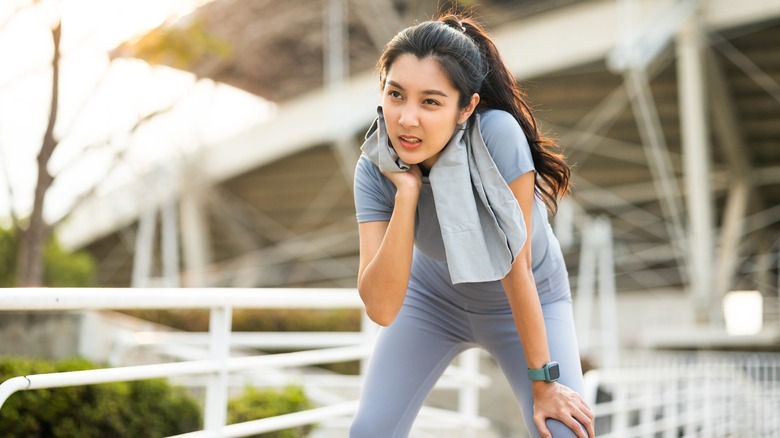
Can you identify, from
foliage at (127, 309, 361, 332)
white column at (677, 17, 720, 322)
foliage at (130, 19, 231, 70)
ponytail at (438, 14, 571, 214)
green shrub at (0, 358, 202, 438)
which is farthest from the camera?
white column at (677, 17, 720, 322)

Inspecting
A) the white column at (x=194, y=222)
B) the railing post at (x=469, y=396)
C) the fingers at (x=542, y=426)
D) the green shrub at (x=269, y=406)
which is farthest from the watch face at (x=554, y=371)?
the white column at (x=194, y=222)

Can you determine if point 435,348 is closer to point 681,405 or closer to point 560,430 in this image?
point 560,430

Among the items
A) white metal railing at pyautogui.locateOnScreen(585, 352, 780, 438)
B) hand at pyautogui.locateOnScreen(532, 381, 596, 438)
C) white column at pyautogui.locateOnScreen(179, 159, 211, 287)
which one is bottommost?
white metal railing at pyautogui.locateOnScreen(585, 352, 780, 438)

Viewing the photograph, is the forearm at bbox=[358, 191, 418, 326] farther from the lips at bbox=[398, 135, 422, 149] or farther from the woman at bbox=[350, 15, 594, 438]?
the lips at bbox=[398, 135, 422, 149]

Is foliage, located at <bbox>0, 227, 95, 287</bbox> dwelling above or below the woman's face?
above

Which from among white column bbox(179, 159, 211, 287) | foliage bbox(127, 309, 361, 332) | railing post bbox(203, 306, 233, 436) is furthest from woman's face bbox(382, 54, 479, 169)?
white column bbox(179, 159, 211, 287)

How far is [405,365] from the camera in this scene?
2.73 meters

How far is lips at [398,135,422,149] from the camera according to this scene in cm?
245

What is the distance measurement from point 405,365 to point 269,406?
3.23m

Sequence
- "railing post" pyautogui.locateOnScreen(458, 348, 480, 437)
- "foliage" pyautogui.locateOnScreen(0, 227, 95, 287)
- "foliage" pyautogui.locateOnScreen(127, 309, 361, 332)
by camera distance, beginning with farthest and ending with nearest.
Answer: "foliage" pyautogui.locateOnScreen(0, 227, 95, 287)
"foliage" pyautogui.locateOnScreen(127, 309, 361, 332)
"railing post" pyautogui.locateOnScreen(458, 348, 480, 437)

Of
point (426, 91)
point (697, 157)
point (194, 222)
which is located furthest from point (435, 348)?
point (194, 222)

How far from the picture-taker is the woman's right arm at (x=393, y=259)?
2.45 m

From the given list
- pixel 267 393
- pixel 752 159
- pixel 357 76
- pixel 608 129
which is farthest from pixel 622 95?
pixel 267 393

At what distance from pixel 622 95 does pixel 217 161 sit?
10.1m
